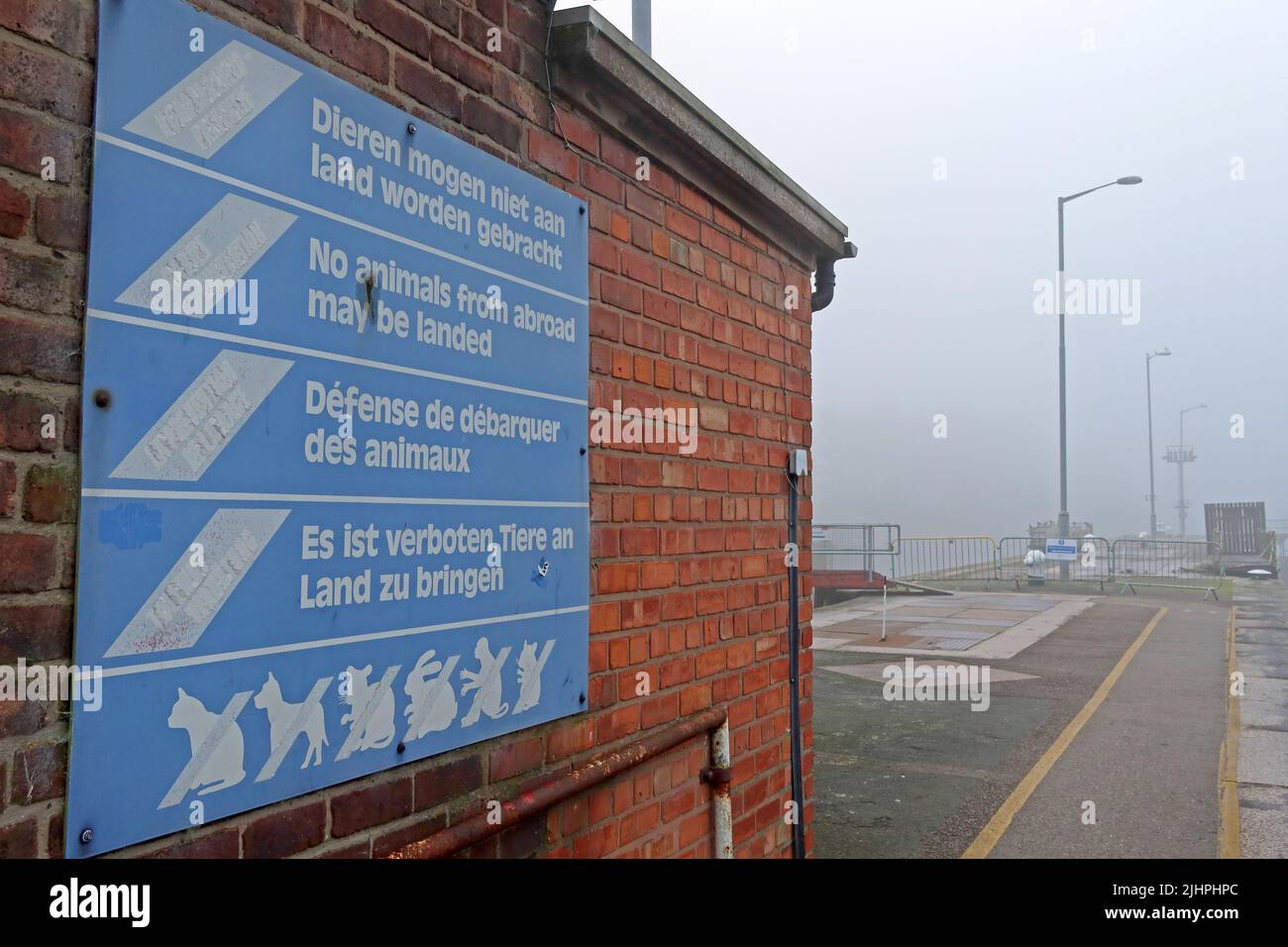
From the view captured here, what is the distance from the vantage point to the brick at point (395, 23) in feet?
6.85

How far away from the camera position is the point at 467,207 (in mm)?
2328

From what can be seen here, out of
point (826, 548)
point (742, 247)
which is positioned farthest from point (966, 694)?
point (826, 548)

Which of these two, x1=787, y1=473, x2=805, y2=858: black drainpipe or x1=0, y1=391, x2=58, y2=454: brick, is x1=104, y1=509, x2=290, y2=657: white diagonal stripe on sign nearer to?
x1=0, y1=391, x2=58, y2=454: brick

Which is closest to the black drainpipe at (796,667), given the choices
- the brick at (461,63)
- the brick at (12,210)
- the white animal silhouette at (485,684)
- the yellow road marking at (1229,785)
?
the white animal silhouette at (485,684)

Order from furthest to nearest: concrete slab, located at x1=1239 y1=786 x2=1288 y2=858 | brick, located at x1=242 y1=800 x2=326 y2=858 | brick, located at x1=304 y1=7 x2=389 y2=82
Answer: concrete slab, located at x1=1239 y1=786 x2=1288 y2=858 < brick, located at x1=304 y1=7 x2=389 y2=82 < brick, located at x1=242 y1=800 x2=326 y2=858

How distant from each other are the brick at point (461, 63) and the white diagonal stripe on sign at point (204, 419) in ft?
3.12

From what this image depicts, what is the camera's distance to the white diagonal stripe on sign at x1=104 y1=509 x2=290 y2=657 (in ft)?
5.23

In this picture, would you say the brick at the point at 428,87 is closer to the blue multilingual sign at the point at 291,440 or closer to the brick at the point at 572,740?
the blue multilingual sign at the point at 291,440

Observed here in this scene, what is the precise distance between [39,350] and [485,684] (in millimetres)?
1254

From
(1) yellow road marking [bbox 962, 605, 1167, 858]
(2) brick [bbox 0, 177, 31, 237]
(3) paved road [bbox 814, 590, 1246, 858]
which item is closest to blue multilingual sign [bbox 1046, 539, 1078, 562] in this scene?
(3) paved road [bbox 814, 590, 1246, 858]

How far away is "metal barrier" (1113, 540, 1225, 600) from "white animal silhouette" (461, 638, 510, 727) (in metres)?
23.5

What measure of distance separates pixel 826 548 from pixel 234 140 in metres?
20.4

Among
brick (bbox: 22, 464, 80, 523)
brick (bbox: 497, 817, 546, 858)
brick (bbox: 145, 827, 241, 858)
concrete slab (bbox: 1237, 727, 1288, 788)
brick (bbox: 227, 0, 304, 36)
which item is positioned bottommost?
concrete slab (bbox: 1237, 727, 1288, 788)
